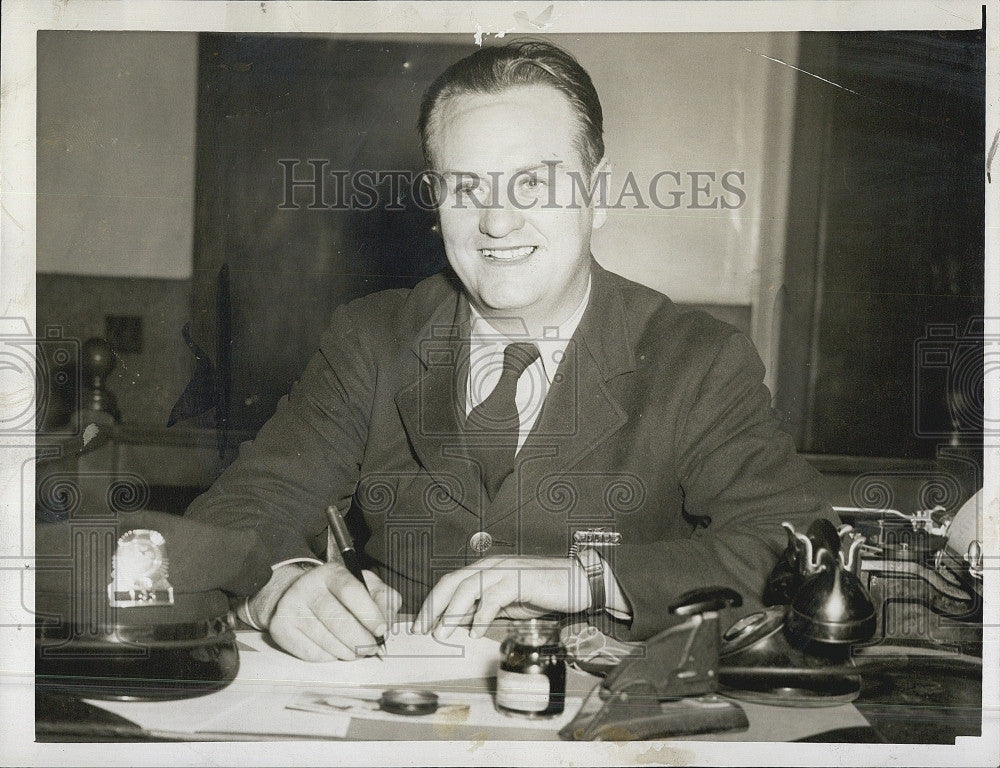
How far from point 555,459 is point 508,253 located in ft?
1.01

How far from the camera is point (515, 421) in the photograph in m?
1.31

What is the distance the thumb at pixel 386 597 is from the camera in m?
1.30

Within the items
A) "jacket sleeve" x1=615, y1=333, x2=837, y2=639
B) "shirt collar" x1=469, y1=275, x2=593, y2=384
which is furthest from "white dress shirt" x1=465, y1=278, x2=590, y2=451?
"jacket sleeve" x1=615, y1=333, x2=837, y2=639

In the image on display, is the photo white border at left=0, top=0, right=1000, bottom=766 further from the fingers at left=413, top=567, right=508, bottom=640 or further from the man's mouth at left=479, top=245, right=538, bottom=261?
the man's mouth at left=479, top=245, right=538, bottom=261

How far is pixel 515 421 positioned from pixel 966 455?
69 cm

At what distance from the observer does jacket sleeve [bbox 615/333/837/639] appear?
1.27 meters

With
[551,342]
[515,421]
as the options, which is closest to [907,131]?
[551,342]

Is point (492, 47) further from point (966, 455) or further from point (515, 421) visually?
point (966, 455)

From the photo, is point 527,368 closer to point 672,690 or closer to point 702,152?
point 702,152

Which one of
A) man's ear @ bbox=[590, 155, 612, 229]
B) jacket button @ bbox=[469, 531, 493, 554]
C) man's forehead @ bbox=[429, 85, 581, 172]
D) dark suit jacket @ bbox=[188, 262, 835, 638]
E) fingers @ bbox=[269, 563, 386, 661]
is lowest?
fingers @ bbox=[269, 563, 386, 661]

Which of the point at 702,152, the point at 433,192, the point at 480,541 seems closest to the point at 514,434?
the point at 480,541

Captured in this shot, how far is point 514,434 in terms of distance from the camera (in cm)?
131

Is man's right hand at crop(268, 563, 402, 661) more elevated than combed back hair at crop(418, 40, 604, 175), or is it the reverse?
combed back hair at crop(418, 40, 604, 175)

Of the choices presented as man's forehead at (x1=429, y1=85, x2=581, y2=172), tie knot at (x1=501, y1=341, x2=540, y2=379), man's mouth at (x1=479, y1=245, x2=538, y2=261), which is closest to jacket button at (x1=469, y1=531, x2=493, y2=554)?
tie knot at (x1=501, y1=341, x2=540, y2=379)
